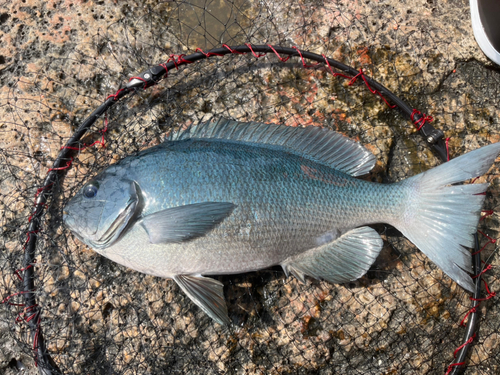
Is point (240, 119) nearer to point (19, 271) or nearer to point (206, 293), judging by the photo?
point (206, 293)

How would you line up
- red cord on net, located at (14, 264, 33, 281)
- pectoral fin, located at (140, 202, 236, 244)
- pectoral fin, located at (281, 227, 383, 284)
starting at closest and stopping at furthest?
pectoral fin, located at (140, 202, 236, 244), pectoral fin, located at (281, 227, 383, 284), red cord on net, located at (14, 264, 33, 281)

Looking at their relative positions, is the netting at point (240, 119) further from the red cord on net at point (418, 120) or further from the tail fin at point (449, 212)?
the tail fin at point (449, 212)

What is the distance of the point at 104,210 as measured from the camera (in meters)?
1.76

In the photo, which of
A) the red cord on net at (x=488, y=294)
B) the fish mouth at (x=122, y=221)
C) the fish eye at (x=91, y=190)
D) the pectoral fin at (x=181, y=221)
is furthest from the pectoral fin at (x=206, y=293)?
the red cord on net at (x=488, y=294)

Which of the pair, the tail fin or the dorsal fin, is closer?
the tail fin

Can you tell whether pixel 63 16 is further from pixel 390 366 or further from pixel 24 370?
pixel 390 366

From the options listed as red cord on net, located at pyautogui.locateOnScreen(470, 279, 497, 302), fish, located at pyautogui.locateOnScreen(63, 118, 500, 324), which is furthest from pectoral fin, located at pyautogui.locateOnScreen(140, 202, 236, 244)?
red cord on net, located at pyautogui.locateOnScreen(470, 279, 497, 302)

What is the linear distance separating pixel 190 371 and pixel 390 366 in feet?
4.04

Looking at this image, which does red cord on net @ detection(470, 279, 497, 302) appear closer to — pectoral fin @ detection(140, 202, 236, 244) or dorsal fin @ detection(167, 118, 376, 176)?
dorsal fin @ detection(167, 118, 376, 176)

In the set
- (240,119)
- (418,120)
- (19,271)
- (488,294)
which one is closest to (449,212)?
(418,120)

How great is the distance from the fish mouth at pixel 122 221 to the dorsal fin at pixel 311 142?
42 centimetres

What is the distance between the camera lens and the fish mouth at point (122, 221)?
5.74ft

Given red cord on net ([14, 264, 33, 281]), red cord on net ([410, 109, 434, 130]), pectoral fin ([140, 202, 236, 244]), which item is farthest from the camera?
red cord on net ([410, 109, 434, 130])

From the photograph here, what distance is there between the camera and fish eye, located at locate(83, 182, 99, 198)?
1.79 m
